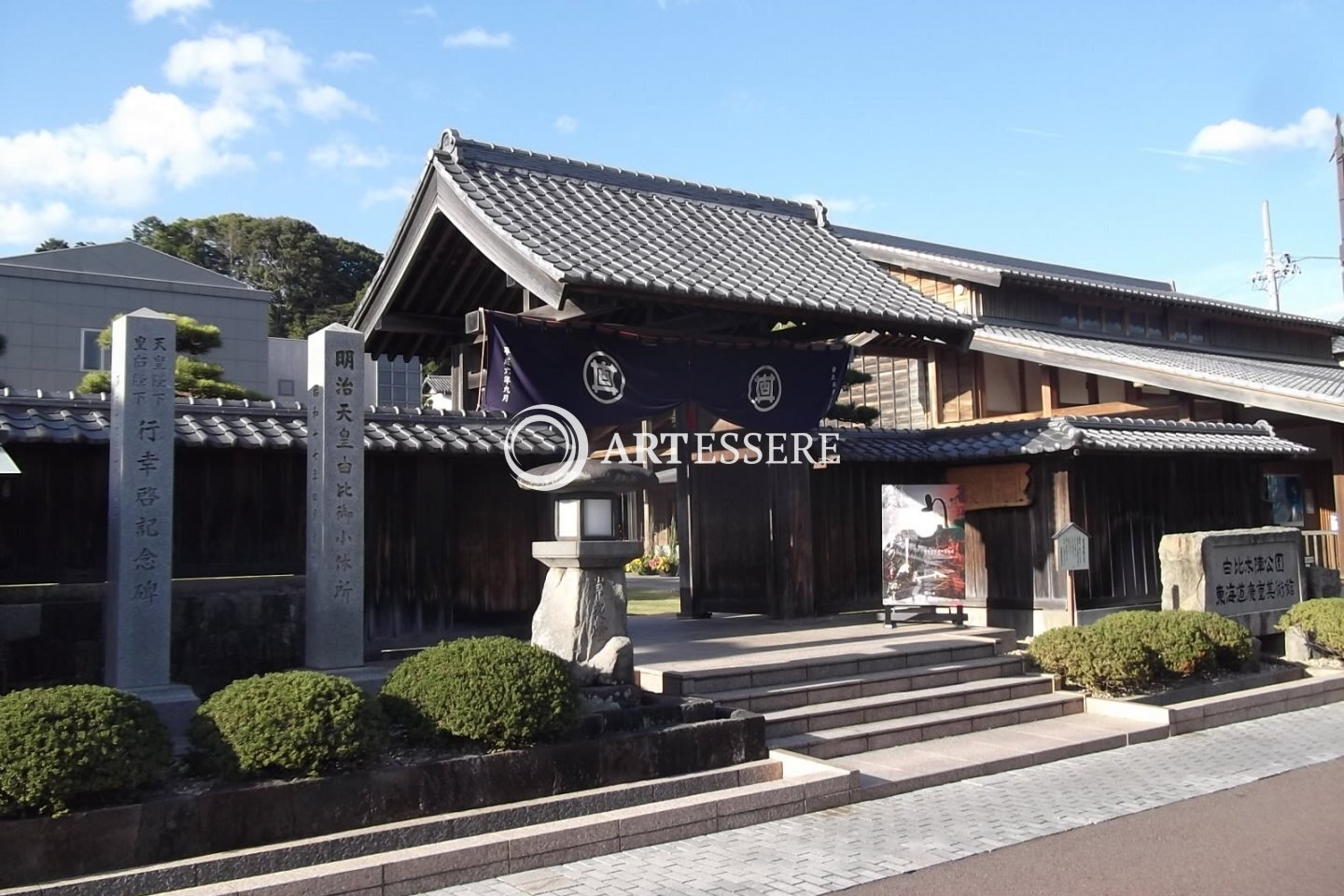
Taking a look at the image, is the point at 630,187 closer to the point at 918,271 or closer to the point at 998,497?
the point at 998,497

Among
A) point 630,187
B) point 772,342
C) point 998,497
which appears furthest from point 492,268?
point 998,497

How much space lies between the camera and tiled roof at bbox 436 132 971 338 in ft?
40.6

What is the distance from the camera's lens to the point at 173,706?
8492mm

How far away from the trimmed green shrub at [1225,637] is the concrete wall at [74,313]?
25961 mm

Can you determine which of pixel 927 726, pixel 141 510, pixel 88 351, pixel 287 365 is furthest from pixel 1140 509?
pixel 287 365

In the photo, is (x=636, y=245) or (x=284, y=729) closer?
(x=284, y=729)

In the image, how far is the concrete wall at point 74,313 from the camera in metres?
28.4

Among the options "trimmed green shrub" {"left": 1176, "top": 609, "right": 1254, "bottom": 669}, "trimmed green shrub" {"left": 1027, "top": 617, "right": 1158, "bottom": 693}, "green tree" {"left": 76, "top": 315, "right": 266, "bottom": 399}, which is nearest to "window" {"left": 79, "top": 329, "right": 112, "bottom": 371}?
"green tree" {"left": 76, "top": 315, "right": 266, "bottom": 399}

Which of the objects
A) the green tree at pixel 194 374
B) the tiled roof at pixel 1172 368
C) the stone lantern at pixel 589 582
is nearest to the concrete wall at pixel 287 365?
the green tree at pixel 194 374

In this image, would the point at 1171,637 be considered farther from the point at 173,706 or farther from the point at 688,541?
the point at 173,706

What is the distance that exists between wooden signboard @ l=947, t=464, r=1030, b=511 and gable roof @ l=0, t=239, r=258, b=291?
23855 mm

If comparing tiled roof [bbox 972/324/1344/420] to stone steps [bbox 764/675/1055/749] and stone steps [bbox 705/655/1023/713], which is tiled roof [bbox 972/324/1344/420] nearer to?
stone steps [bbox 705/655/1023/713]

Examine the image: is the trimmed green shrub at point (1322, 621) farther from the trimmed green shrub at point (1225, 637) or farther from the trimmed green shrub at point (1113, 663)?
the trimmed green shrub at point (1113, 663)

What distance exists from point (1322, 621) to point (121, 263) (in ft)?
105
